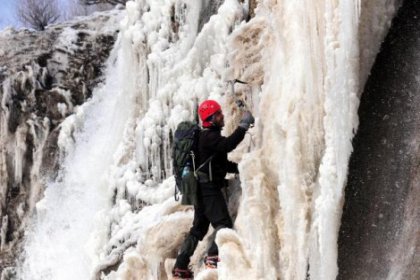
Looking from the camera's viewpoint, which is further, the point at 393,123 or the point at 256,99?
the point at 256,99

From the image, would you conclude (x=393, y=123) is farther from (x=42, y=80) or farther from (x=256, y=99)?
(x=42, y=80)

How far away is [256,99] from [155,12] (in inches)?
126

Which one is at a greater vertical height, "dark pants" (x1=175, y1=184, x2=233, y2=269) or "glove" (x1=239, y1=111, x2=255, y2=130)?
"glove" (x1=239, y1=111, x2=255, y2=130)

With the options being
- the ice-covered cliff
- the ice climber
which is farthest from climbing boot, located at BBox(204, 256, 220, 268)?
the ice-covered cliff

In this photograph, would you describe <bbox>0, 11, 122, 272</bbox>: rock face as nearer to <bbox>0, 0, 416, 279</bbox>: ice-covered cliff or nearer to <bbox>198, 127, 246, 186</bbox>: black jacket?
<bbox>0, 0, 416, 279</bbox>: ice-covered cliff

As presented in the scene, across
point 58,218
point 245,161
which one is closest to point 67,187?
point 58,218

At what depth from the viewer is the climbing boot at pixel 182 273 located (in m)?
5.74

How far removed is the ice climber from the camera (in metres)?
5.33

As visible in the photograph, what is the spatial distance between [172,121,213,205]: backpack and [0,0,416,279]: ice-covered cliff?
432 millimetres

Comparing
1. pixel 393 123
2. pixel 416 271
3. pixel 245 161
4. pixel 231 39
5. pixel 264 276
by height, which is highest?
pixel 231 39

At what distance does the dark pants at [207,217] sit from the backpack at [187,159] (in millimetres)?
89

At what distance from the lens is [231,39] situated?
21.9 feet

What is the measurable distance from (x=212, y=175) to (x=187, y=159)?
0.81 ft

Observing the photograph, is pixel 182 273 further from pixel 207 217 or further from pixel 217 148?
pixel 217 148
